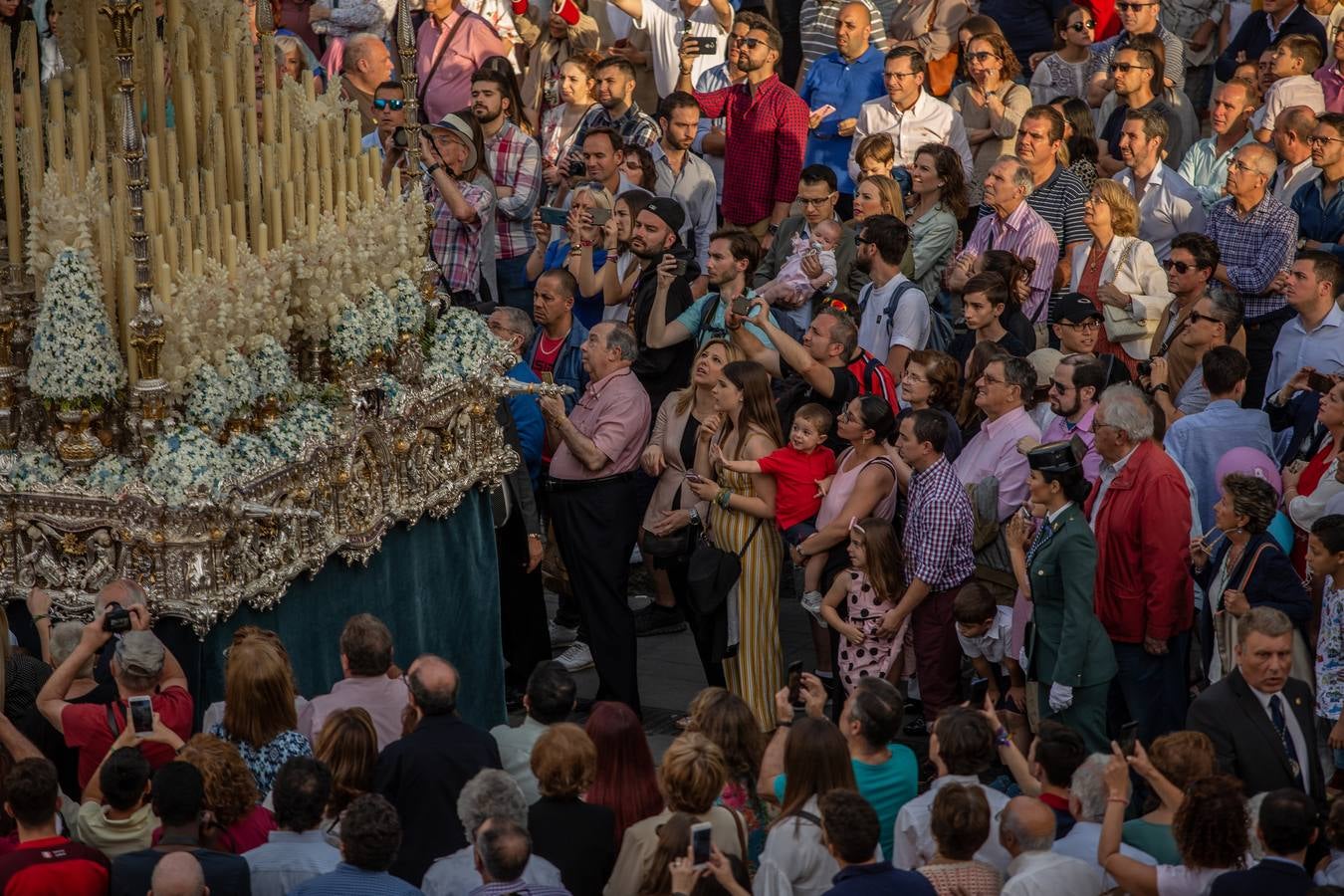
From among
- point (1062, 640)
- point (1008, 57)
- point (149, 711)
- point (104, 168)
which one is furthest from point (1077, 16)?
point (149, 711)

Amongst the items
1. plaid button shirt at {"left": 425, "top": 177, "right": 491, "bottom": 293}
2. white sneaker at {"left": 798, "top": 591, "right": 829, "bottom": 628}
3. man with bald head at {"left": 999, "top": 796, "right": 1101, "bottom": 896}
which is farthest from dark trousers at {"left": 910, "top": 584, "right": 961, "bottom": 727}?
plaid button shirt at {"left": 425, "top": 177, "right": 491, "bottom": 293}

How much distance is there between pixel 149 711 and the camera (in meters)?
6.82

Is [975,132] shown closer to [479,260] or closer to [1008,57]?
[1008,57]

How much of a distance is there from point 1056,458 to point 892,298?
273 centimetres

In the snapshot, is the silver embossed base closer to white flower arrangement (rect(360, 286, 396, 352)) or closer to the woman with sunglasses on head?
white flower arrangement (rect(360, 286, 396, 352))

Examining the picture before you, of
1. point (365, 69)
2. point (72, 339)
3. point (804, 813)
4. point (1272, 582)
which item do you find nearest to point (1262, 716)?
point (1272, 582)

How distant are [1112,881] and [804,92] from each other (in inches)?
332

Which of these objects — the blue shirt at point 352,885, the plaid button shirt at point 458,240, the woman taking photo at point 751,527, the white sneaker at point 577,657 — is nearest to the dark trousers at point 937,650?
the woman taking photo at point 751,527

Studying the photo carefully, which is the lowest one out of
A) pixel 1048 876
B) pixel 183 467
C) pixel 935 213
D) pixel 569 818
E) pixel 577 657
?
pixel 577 657

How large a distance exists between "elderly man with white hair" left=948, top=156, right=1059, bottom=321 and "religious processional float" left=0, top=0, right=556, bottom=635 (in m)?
3.86

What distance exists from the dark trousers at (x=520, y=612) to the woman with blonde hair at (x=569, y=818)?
12.5 feet

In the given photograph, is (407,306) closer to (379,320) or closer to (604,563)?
(379,320)

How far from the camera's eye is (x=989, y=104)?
1293 centimetres

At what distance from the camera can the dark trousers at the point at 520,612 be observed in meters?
10.2
